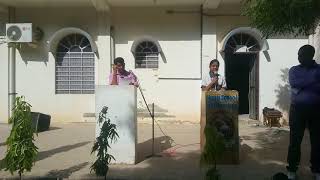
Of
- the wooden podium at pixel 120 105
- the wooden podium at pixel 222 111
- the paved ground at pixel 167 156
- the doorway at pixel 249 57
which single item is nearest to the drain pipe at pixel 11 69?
the paved ground at pixel 167 156

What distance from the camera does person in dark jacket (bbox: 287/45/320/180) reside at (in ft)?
21.9

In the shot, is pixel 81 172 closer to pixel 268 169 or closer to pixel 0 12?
pixel 268 169

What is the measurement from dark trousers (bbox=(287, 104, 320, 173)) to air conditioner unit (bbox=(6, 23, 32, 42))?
365 inches

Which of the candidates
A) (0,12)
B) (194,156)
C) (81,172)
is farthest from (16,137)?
(0,12)

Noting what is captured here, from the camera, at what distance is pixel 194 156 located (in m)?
8.88

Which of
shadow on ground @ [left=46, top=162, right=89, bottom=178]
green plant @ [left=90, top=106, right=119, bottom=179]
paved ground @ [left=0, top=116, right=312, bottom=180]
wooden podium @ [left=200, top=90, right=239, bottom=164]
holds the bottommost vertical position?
shadow on ground @ [left=46, top=162, right=89, bottom=178]

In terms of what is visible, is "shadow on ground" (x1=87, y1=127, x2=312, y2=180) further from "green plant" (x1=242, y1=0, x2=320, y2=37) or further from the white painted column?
the white painted column

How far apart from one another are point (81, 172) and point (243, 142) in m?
4.21

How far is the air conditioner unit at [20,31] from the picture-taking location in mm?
13938

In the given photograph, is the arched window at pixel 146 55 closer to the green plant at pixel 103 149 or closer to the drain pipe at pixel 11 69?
the drain pipe at pixel 11 69

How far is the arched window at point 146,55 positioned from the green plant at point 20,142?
26.4 ft

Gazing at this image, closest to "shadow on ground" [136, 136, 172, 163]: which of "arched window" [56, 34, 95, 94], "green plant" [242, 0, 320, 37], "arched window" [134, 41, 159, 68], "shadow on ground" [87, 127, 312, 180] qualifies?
"shadow on ground" [87, 127, 312, 180]

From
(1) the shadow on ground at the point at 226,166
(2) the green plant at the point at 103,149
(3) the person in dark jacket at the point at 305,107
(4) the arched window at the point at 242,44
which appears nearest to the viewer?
(3) the person in dark jacket at the point at 305,107

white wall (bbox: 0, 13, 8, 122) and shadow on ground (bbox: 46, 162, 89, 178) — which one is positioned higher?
white wall (bbox: 0, 13, 8, 122)
